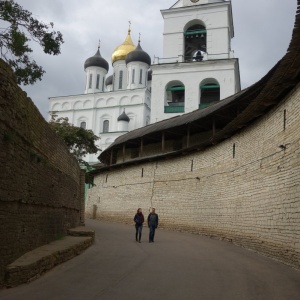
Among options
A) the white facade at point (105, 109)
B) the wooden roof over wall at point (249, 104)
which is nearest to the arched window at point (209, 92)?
the wooden roof over wall at point (249, 104)

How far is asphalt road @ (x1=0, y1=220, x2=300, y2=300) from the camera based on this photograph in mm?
6016

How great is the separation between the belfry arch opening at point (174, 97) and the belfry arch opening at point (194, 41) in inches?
104

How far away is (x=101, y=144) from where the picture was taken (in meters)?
49.4

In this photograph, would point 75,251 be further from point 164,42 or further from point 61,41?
point 164,42

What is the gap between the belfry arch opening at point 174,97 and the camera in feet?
116

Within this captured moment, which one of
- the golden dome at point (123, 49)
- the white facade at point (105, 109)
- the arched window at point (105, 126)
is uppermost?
the golden dome at point (123, 49)

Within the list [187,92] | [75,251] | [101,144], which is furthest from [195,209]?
[101,144]

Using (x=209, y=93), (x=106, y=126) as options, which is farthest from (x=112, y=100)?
(x=209, y=93)

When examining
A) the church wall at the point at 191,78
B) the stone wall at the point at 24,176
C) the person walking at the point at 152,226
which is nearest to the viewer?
the stone wall at the point at 24,176

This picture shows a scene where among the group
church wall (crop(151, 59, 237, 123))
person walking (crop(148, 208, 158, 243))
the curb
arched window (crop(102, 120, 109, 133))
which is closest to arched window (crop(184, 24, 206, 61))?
church wall (crop(151, 59, 237, 123))

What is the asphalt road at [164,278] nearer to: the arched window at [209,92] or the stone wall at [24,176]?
the stone wall at [24,176]

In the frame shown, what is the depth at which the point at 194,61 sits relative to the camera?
35.8 meters

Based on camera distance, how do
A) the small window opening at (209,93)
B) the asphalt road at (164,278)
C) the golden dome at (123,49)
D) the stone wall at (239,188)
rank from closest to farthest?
1. the asphalt road at (164,278)
2. the stone wall at (239,188)
3. the small window opening at (209,93)
4. the golden dome at (123,49)

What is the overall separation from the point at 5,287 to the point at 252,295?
395 cm
